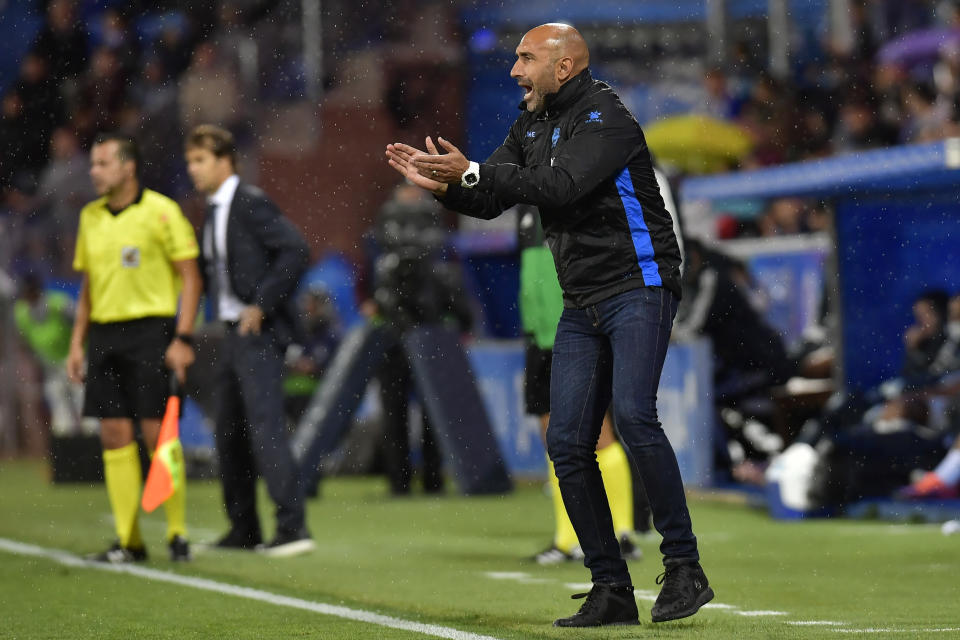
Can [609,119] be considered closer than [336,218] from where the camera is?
Yes

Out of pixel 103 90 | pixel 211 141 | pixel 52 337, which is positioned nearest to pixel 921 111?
pixel 52 337

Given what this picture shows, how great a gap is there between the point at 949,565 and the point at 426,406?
6038mm

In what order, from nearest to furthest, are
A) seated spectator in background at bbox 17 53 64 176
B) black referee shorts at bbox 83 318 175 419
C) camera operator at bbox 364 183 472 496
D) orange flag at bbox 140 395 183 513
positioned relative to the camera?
orange flag at bbox 140 395 183 513, black referee shorts at bbox 83 318 175 419, camera operator at bbox 364 183 472 496, seated spectator in background at bbox 17 53 64 176

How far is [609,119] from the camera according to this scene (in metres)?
6.08

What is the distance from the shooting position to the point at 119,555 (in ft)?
28.8

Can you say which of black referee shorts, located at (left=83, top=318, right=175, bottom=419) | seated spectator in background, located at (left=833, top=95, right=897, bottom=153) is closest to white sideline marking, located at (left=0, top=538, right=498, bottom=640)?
black referee shorts, located at (left=83, top=318, right=175, bottom=419)

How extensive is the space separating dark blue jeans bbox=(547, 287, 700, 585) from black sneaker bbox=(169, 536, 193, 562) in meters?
3.12

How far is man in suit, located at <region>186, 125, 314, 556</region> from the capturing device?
30.2 feet

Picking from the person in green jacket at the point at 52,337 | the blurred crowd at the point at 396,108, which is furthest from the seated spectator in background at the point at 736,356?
the person in green jacket at the point at 52,337

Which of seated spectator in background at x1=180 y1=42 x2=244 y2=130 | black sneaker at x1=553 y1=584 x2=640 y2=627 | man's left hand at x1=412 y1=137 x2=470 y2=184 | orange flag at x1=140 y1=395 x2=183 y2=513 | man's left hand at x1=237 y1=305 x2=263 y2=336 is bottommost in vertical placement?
black sneaker at x1=553 y1=584 x2=640 y2=627

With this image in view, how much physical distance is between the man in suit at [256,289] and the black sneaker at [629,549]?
5.24 feet

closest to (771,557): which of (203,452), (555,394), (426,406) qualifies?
(555,394)

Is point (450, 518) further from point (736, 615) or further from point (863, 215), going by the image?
point (736, 615)

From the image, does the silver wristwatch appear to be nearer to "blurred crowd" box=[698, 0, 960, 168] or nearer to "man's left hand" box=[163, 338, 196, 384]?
"man's left hand" box=[163, 338, 196, 384]
